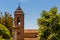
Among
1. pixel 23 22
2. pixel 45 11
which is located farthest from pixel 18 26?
pixel 45 11

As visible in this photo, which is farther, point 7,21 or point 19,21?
point 19,21

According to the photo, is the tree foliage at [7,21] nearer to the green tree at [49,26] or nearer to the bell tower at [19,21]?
the green tree at [49,26]

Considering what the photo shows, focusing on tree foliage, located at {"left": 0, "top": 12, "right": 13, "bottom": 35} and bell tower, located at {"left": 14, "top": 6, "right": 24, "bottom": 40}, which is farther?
bell tower, located at {"left": 14, "top": 6, "right": 24, "bottom": 40}

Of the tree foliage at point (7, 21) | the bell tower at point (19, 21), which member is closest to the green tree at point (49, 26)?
the tree foliage at point (7, 21)

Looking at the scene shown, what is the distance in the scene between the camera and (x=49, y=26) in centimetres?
4494

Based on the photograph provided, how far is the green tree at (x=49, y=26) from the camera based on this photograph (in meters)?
44.2

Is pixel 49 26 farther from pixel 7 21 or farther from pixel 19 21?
pixel 19 21

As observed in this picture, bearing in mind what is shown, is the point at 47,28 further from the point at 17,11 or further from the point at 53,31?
the point at 17,11

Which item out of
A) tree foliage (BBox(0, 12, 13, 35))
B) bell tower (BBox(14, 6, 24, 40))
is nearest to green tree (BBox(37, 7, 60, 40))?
tree foliage (BBox(0, 12, 13, 35))

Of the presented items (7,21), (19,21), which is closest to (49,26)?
(7,21)

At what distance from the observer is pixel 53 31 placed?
44.4 meters

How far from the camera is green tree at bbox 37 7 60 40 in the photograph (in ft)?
145

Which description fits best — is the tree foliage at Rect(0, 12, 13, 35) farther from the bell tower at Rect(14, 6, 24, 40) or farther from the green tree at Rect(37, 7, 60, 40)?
the bell tower at Rect(14, 6, 24, 40)

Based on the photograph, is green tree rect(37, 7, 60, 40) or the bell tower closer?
green tree rect(37, 7, 60, 40)
